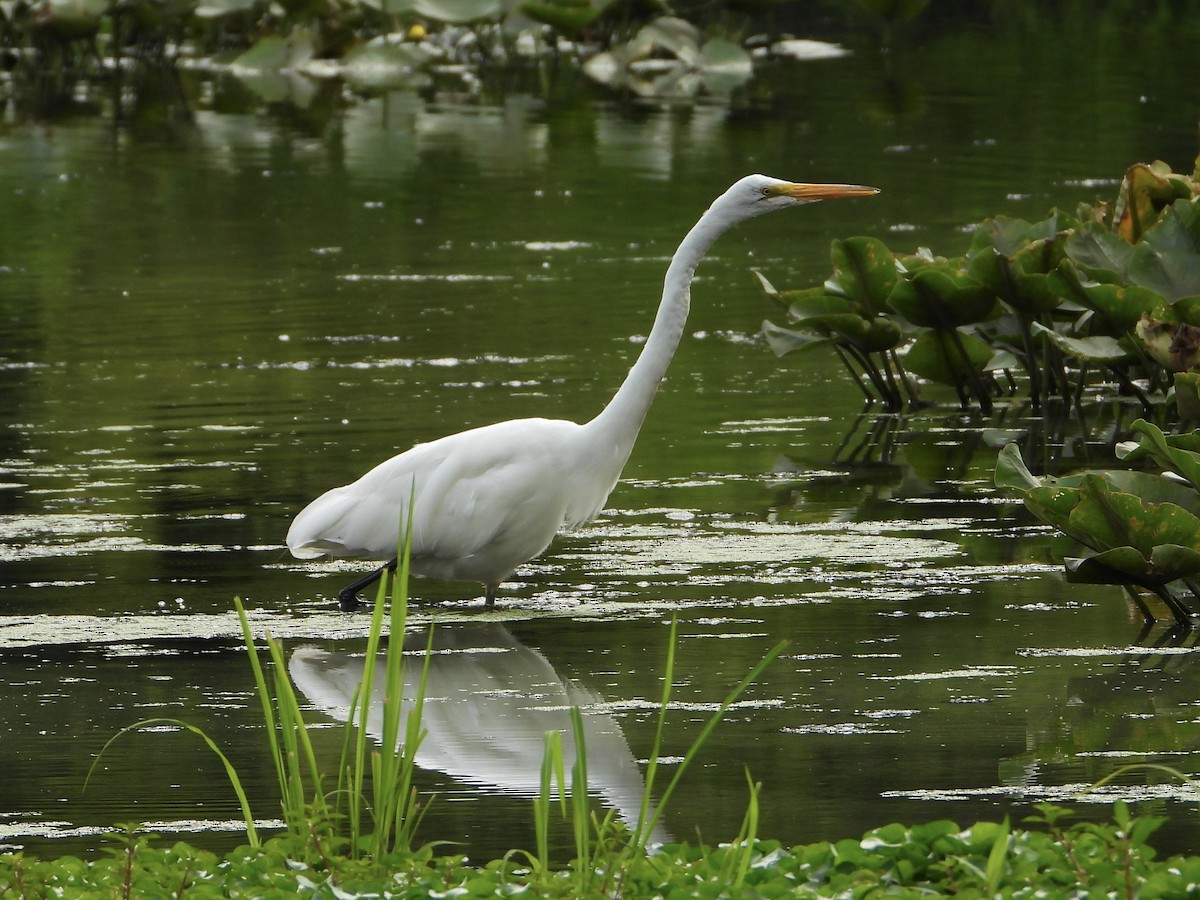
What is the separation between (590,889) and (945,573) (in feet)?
Answer: 11.8

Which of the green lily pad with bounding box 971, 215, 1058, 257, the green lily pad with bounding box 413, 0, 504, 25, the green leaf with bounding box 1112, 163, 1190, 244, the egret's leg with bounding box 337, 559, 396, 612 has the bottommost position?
the green lily pad with bounding box 413, 0, 504, 25

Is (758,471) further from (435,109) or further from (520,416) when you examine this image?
(435,109)

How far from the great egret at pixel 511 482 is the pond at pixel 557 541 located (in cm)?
23

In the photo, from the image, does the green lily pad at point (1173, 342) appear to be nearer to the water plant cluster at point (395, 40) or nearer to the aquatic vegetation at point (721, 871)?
the aquatic vegetation at point (721, 871)

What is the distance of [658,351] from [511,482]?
61cm

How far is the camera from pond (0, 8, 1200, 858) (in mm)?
5141

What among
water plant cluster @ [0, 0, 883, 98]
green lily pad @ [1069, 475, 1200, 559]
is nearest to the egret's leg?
green lily pad @ [1069, 475, 1200, 559]

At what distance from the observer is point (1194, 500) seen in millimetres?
6238

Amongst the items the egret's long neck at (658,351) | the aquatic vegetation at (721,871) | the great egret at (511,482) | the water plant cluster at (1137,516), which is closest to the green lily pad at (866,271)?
the great egret at (511,482)

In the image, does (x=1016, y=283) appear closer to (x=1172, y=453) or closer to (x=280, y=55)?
(x=1172, y=453)

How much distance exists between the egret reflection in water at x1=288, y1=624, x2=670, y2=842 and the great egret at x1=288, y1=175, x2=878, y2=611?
0.28 metres

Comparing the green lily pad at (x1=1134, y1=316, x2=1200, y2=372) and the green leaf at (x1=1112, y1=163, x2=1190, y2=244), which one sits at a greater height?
the green leaf at (x1=1112, y1=163, x2=1190, y2=244)

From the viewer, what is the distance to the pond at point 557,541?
5.14 meters

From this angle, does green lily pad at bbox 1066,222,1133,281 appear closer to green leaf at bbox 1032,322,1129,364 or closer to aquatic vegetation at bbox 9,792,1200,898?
green leaf at bbox 1032,322,1129,364
